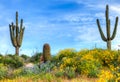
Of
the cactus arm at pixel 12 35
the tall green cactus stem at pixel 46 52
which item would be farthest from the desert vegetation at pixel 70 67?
the cactus arm at pixel 12 35

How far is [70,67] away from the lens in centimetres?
1967

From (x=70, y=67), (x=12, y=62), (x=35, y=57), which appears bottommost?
(x=70, y=67)

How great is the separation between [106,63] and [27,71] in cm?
578

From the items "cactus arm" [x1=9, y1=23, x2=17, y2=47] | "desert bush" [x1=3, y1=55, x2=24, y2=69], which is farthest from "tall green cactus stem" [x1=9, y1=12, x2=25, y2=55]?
"desert bush" [x1=3, y1=55, x2=24, y2=69]

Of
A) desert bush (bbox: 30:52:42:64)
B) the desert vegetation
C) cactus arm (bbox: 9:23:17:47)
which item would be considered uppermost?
cactus arm (bbox: 9:23:17:47)

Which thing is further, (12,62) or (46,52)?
(12,62)

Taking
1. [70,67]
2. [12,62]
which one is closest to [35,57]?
[12,62]

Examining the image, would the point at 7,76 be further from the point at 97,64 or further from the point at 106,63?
the point at 106,63

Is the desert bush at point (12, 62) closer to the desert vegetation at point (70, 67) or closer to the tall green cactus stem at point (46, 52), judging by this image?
the desert vegetation at point (70, 67)

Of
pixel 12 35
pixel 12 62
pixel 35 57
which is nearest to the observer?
pixel 12 62

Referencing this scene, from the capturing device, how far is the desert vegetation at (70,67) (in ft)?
48.3

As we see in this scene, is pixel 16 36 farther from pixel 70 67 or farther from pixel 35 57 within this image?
pixel 70 67

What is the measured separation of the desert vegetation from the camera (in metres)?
14.7

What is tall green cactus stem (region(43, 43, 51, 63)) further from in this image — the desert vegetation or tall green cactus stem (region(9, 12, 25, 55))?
tall green cactus stem (region(9, 12, 25, 55))
